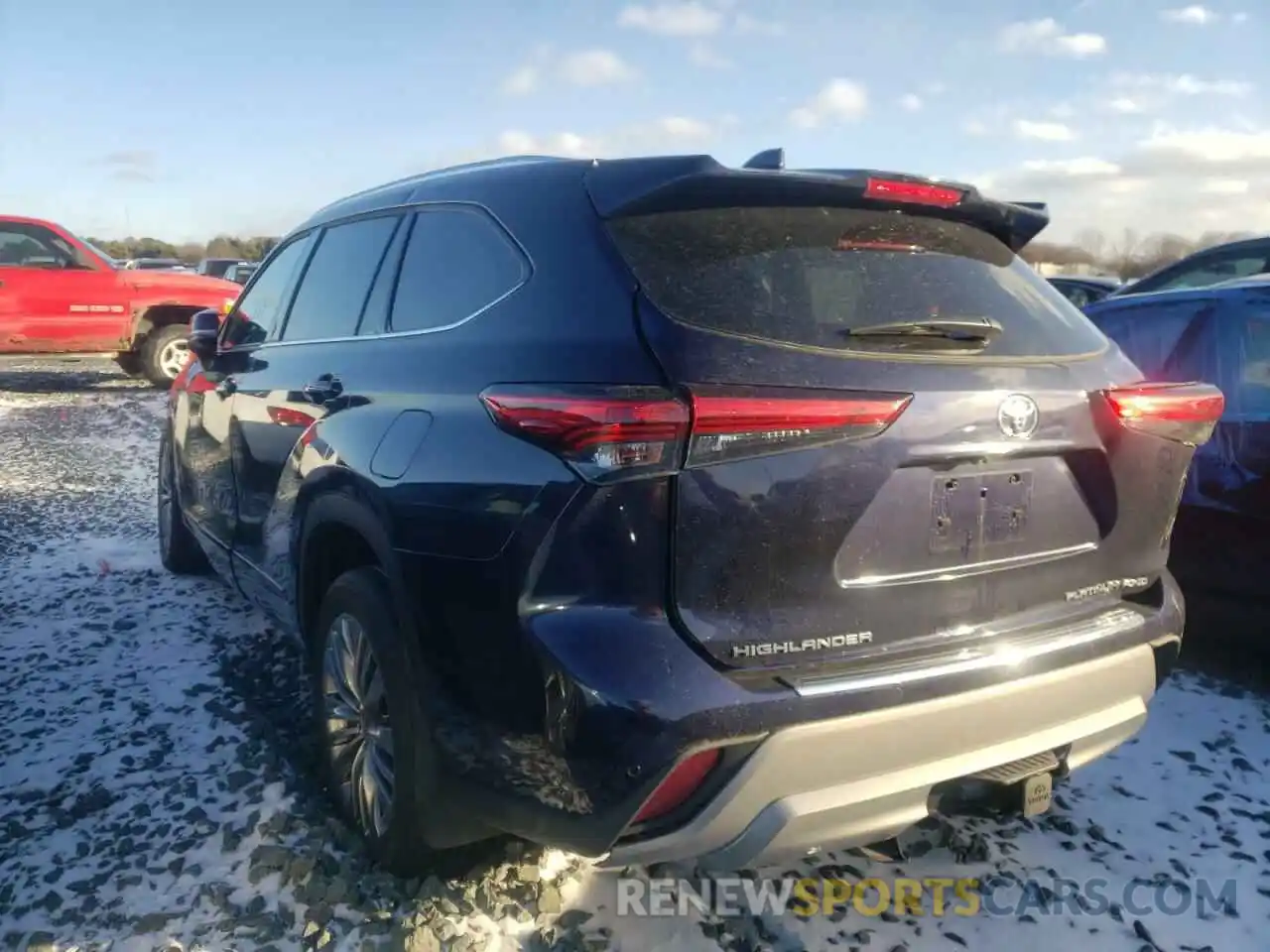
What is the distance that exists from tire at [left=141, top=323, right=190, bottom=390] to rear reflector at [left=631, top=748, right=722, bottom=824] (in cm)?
1202

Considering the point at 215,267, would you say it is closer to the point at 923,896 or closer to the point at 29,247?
the point at 29,247

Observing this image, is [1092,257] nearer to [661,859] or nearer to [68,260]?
[68,260]

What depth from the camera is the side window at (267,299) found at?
3.81m

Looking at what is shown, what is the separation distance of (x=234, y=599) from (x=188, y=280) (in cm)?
915

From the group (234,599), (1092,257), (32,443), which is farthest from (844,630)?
(1092,257)

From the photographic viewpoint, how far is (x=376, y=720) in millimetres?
2586

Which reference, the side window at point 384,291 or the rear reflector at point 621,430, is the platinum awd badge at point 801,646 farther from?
the side window at point 384,291

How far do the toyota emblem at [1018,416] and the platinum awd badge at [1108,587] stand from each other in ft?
1.47

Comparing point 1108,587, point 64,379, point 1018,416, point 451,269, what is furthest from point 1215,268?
point 64,379

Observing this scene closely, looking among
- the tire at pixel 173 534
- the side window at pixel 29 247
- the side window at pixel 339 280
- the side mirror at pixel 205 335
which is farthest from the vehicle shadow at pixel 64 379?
the side window at pixel 339 280

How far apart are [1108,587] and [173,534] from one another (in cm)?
434

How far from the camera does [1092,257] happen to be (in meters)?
57.5

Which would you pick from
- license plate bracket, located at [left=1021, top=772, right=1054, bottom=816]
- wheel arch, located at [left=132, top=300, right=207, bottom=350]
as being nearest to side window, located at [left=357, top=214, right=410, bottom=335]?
license plate bracket, located at [left=1021, top=772, right=1054, bottom=816]

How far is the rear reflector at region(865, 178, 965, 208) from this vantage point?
2318 millimetres
